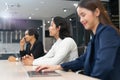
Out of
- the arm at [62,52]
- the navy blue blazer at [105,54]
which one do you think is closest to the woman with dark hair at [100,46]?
the navy blue blazer at [105,54]

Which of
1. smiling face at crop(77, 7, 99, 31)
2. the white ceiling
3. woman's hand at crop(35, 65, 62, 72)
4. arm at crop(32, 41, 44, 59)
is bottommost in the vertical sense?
woman's hand at crop(35, 65, 62, 72)

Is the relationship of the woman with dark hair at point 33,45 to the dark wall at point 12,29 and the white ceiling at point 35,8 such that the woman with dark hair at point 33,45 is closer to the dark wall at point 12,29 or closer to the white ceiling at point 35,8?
the dark wall at point 12,29

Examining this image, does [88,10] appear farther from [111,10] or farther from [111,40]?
[111,10]

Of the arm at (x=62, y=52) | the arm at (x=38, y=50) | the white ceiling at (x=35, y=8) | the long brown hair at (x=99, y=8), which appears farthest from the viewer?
the white ceiling at (x=35, y=8)

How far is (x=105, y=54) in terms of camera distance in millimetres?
1204

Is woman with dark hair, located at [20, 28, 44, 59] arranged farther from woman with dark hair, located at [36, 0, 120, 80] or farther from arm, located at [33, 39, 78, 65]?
Result: woman with dark hair, located at [36, 0, 120, 80]

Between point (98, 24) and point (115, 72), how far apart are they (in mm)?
A: 336

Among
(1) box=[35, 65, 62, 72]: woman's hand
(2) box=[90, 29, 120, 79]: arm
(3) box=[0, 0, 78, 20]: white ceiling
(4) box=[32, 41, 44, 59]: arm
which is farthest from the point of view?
(3) box=[0, 0, 78, 20]: white ceiling

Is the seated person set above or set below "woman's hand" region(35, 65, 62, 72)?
above

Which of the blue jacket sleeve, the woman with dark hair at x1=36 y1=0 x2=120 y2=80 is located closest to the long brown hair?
the woman with dark hair at x1=36 y1=0 x2=120 y2=80

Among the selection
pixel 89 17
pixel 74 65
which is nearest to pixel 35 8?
pixel 74 65

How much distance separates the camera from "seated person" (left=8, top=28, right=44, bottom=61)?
320 cm

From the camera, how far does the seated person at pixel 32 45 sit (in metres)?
3.20

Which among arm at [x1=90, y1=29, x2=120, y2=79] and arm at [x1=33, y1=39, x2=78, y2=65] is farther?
arm at [x1=33, y1=39, x2=78, y2=65]
